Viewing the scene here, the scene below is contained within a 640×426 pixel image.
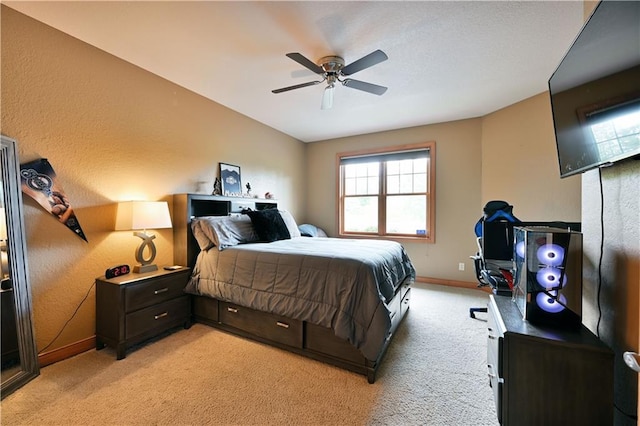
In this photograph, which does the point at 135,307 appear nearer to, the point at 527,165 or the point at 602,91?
the point at 602,91

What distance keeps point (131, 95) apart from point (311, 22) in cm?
192

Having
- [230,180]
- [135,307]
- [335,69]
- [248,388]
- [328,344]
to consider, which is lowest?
[248,388]

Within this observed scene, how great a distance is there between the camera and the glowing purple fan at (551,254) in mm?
1215

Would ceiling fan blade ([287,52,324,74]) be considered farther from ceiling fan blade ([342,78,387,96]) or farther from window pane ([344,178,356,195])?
window pane ([344,178,356,195])

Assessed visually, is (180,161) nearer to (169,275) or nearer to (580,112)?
(169,275)

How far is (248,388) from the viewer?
5.61 ft

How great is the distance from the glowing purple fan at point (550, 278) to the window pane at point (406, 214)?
3173mm

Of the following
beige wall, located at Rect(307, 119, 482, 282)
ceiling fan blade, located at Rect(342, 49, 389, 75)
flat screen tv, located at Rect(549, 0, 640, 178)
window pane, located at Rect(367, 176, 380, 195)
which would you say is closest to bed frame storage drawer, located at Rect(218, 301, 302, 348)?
flat screen tv, located at Rect(549, 0, 640, 178)

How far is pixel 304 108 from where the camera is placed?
11.8 feet

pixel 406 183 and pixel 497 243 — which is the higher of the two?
pixel 406 183

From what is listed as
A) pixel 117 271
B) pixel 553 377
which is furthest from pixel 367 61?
pixel 117 271

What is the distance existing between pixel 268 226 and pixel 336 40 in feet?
6.56

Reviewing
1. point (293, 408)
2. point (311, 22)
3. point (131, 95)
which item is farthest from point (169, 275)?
point (311, 22)

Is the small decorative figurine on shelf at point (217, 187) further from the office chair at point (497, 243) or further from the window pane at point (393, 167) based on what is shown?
the office chair at point (497, 243)
